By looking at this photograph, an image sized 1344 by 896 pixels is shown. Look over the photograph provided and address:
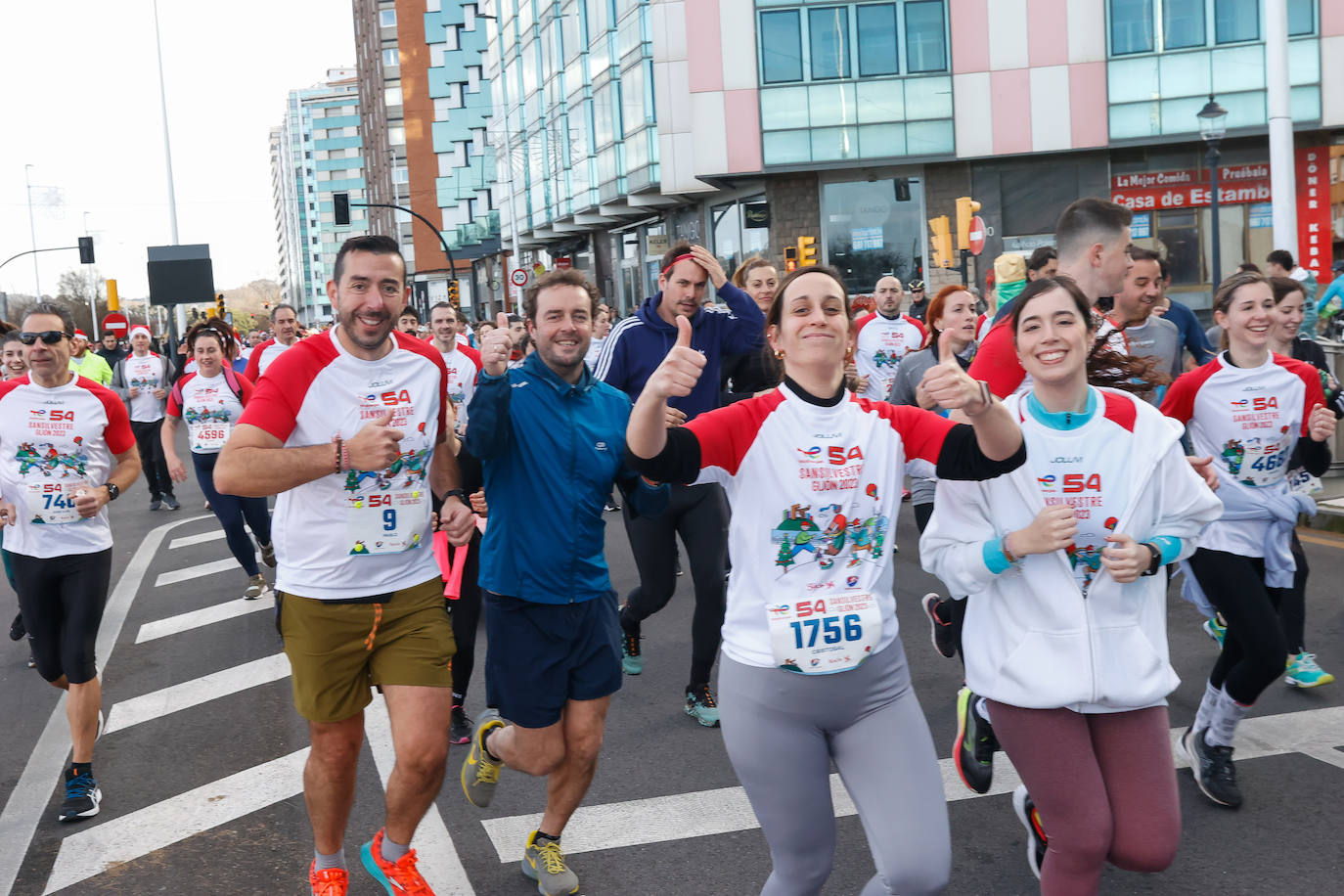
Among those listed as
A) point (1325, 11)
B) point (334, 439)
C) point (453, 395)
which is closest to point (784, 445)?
point (334, 439)

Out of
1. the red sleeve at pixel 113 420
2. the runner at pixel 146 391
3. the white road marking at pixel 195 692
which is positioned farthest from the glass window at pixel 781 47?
the red sleeve at pixel 113 420

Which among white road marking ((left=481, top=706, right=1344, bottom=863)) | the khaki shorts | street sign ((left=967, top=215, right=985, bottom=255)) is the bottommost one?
white road marking ((left=481, top=706, right=1344, bottom=863))

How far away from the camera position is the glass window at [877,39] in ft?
97.1

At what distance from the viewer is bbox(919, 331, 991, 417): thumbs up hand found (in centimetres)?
307

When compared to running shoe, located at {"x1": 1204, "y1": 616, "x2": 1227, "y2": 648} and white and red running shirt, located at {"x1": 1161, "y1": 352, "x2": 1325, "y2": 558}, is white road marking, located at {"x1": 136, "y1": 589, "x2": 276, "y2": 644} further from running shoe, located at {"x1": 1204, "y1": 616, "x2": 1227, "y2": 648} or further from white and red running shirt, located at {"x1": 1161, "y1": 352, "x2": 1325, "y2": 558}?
white and red running shirt, located at {"x1": 1161, "y1": 352, "x2": 1325, "y2": 558}

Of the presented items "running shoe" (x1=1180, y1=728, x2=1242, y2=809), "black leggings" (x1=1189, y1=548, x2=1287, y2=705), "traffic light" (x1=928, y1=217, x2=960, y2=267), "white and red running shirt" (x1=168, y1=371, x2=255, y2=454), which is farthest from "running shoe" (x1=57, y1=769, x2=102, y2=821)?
"traffic light" (x1=928, y1=217, x2=960, y2=267)

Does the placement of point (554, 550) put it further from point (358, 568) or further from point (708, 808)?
point (708, 808)

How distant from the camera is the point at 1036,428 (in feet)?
11.5

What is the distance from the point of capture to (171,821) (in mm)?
5191

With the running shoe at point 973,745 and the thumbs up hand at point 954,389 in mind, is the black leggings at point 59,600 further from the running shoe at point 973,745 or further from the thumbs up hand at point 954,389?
the thumbs up hand at point 954,389

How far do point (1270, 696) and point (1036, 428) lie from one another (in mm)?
3281

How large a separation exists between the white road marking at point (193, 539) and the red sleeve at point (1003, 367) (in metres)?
10.2

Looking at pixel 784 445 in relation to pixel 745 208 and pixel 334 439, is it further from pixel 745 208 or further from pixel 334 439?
pixel 745 208

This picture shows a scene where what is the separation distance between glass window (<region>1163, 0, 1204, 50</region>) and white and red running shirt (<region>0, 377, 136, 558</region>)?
27.8 m
